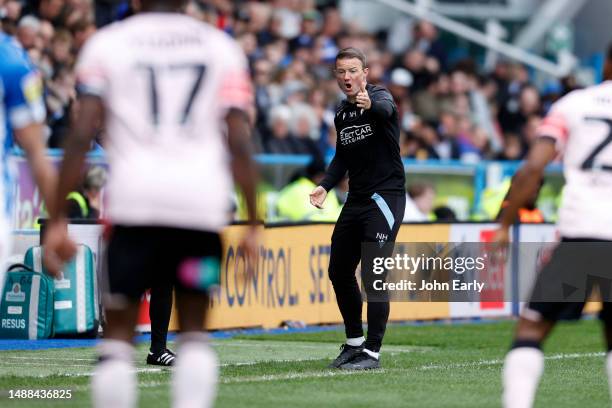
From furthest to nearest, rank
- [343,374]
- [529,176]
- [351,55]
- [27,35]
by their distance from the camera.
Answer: [27,35] < [351,55] < [343,374] < [529,176]

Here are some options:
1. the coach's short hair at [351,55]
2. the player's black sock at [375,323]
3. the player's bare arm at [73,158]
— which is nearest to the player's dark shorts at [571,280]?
the player's bare arm at [73,158]

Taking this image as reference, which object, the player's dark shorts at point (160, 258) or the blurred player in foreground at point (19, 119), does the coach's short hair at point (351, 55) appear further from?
the player's dark shorts at point (160, 258)

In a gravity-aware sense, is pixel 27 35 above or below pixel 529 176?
above

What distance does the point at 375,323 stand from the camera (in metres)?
10.7

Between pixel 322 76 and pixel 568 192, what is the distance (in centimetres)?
1591

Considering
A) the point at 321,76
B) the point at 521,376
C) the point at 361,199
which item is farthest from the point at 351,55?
the point at 321,76

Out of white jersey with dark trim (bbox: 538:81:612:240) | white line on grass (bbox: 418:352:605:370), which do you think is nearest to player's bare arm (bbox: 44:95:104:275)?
white jersey with dark trim (bbox: 538:81:612:240)

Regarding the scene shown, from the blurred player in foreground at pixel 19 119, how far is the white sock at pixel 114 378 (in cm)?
78

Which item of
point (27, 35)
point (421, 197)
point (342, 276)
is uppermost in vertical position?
point (27, 35)

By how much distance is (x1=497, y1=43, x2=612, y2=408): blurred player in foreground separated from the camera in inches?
271

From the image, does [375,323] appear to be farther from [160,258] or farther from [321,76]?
[321,76]

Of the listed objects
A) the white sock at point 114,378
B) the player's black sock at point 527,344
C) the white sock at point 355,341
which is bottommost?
the white sock at point 355,341

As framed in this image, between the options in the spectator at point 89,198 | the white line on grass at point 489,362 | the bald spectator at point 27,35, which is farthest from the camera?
the bald spectator at point 27,35

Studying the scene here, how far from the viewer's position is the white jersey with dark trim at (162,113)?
5824mm
